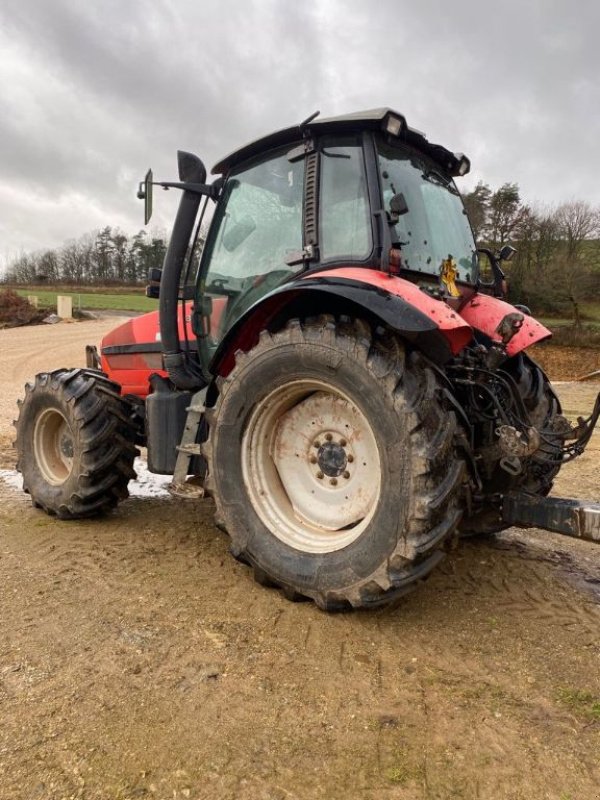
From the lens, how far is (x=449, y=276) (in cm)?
336

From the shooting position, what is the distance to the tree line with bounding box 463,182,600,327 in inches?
998

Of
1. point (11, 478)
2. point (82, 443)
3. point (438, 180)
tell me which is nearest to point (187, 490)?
point (82, 443)

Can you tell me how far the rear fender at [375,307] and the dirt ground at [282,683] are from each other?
1283 mm

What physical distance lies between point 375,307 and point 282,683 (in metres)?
1.52

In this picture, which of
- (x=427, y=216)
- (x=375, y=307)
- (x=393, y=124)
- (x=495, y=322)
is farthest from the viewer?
(x=495, y=322)

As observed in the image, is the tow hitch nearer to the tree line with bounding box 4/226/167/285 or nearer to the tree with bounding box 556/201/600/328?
the tree with bounding box 556/201/600/328

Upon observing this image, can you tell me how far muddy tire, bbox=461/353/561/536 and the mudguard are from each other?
214mm

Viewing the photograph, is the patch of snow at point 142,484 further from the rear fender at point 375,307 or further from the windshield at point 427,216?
the windshield at point 427,216

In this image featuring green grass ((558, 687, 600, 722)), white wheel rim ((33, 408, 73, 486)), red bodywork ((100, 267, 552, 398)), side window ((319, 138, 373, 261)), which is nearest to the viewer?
green grass ((558, 687, 600, 722))

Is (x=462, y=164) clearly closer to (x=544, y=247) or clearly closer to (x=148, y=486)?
(x=148, y=486)

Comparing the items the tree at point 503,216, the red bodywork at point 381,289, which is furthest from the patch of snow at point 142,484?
the tree at point 503,216

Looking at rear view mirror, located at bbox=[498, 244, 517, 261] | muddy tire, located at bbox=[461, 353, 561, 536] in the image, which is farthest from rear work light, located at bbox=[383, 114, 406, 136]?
rear view mirror, located at bbox=[498, 244, 517, 261]

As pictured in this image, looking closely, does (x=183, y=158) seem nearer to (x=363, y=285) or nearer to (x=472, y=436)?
(x=363, y=285)

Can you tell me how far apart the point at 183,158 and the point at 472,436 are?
2.46m
